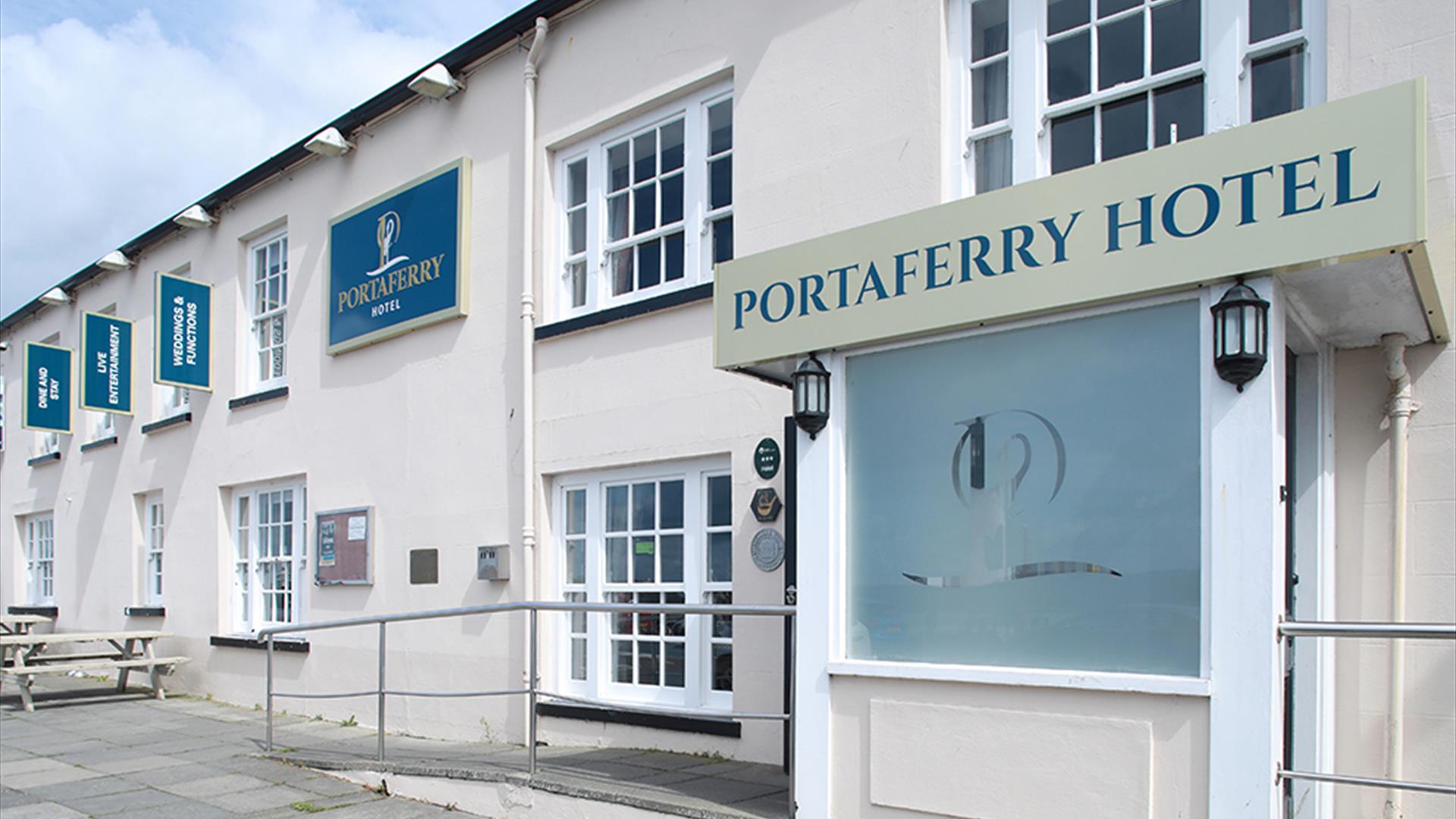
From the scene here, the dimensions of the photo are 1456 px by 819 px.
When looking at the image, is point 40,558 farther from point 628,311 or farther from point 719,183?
point 719,183

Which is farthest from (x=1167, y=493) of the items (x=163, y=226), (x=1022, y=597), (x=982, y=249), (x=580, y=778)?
(x=163, y=226)

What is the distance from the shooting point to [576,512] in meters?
9.05

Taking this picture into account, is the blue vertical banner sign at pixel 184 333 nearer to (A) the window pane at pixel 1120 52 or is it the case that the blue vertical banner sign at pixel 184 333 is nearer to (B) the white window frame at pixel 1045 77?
(B) the white window frame at pixel 1045 77

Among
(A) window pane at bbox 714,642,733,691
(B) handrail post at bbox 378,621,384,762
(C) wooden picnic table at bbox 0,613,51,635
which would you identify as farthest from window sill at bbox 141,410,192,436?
(A) window pane at bbox 714,642,733,691

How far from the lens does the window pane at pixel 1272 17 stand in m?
5.65

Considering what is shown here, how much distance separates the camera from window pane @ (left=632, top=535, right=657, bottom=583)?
8.39 m

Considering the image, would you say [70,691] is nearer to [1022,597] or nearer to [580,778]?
[580,778]

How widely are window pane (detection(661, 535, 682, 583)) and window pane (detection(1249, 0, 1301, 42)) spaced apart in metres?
4.70

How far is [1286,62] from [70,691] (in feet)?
46.7

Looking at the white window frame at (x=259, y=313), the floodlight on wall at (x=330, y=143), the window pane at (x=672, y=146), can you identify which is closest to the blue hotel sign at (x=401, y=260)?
the floodlight on wall at (x=330, y=143)

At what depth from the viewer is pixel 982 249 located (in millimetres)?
4777

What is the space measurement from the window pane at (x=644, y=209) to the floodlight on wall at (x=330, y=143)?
403 cm

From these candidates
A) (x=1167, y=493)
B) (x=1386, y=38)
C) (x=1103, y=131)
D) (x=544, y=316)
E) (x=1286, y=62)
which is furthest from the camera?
(x=544, y=316)

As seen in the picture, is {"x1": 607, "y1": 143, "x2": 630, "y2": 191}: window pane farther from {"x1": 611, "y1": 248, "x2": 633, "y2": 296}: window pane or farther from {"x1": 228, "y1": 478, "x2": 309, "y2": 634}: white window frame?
{"x1": 228, "y1": 478, "x2": 309, "y2": 634}: white window frame
